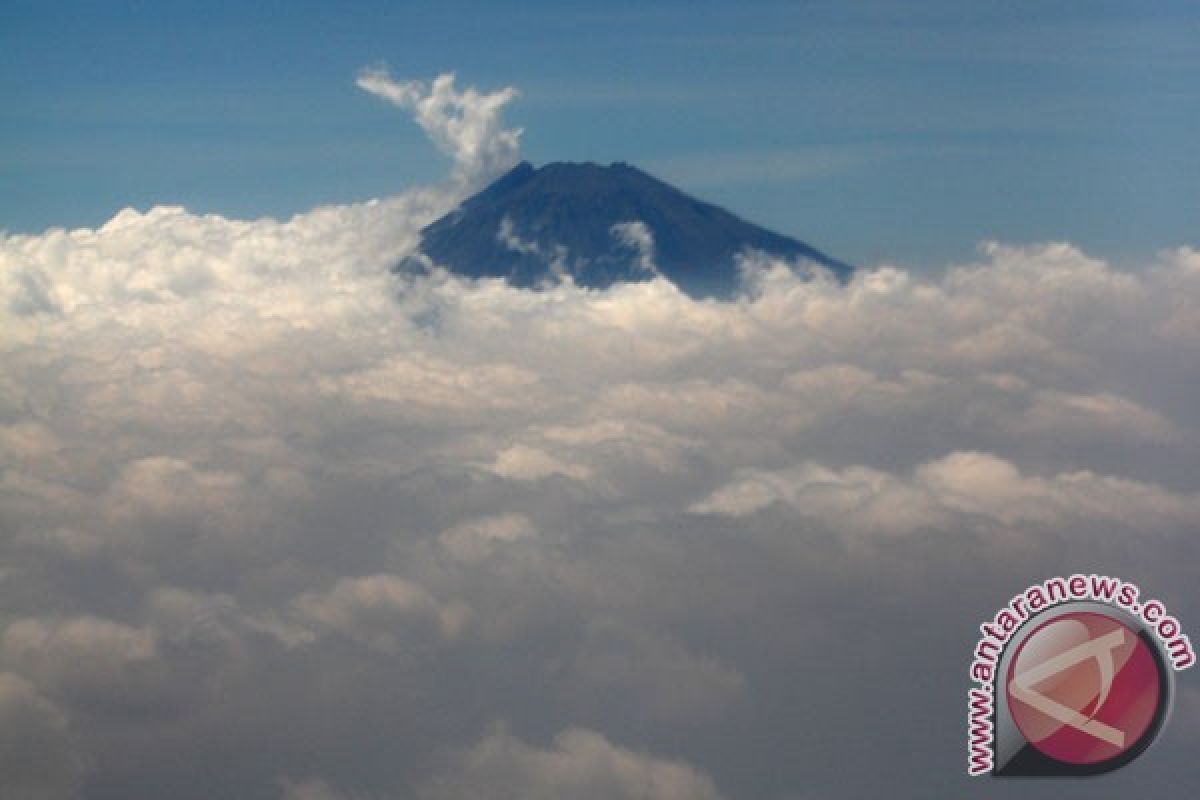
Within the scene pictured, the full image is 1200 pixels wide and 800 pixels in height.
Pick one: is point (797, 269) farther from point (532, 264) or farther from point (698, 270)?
point (532, 264)

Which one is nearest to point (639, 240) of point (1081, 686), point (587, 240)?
point (587, 240)

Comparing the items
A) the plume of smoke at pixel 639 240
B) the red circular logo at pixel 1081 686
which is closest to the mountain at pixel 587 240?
the plume of smoke at pixel 639 240

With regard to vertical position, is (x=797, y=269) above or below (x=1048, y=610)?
above

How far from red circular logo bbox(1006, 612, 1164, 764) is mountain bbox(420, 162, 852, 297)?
157 m

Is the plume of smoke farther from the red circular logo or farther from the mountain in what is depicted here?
the red circular logo

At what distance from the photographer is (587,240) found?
191125 mm

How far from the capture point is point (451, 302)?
17950 cm

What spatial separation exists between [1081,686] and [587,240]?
166 meters

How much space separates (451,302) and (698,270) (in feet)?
138

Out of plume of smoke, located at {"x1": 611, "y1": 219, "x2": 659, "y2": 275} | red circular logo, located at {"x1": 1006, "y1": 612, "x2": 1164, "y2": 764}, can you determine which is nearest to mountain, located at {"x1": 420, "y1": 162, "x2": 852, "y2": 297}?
plume of smoke, located at {"x1": 611, "y1": 219, "x2": 659, "y2": 275}

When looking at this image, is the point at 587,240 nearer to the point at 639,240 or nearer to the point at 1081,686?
the point at 639,240

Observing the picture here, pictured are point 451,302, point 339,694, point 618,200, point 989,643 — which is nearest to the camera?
point 989,643

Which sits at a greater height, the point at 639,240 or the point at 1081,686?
the point at 639,240

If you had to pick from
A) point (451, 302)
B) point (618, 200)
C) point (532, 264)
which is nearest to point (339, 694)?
point (451, 302)
